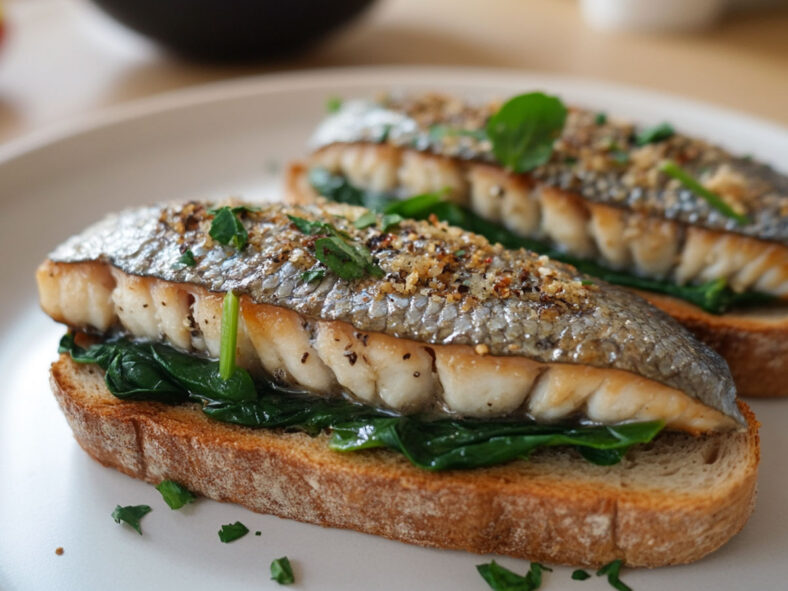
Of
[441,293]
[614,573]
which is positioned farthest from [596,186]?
[614,573]

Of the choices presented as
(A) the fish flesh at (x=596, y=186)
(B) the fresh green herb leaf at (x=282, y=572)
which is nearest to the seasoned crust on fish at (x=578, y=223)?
(A) the fish flesh at (x=596, y=186)

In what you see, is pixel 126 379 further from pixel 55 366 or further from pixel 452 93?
pixel 452 93

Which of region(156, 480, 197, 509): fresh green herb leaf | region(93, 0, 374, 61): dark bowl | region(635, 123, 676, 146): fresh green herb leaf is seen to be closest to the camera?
region(156, 480, 197, 509): fresh green herb leaf

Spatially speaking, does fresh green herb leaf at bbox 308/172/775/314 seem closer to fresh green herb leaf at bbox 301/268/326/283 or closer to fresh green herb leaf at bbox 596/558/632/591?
fresh green herb leaf at bbox 301/268/326/283

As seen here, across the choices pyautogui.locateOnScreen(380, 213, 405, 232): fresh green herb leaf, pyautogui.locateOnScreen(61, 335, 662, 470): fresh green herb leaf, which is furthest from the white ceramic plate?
pyautogui.locateOnScreen(380, 213, 405, 232): fresh green herb leaf

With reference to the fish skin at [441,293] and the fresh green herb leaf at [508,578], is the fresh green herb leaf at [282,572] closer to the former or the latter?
the fresh green herb leaf at [508,578]

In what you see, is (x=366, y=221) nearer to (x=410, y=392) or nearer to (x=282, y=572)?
(x=410, y=392)

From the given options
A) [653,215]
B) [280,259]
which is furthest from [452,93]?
[280,259]

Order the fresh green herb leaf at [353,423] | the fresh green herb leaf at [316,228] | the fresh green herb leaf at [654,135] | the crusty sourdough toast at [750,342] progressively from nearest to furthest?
the fresh green herb leaf at [353,423], the fresh green herb leaf at [316,228], the crusty sourdough toast at [750,342], the fresh green herb leaf at [654,135]
